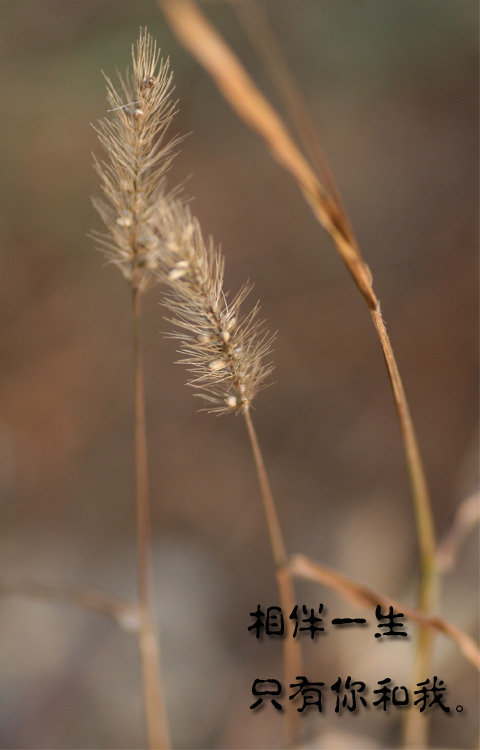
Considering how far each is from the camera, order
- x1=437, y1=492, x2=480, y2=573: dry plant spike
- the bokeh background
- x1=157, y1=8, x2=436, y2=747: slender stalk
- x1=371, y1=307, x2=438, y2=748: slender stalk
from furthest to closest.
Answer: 1. the bokeh background
2. x1=437, y1=492, x2=480, y2=573: dry plant spike
3. x1=371, y1=307, x2=438, y2=748: slender stalk
4. x1=157, y1=8, x2=436, y2=747: slender stalk

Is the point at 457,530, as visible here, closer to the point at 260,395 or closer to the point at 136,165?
the point at 136,165

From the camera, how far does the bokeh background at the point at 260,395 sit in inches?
51.3

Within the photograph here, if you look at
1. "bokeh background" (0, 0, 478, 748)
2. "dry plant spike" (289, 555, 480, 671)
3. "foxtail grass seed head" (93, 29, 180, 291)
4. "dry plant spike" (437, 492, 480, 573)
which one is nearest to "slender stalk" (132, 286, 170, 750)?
"foxtail grass seed head" (93, 29, 180, 291)

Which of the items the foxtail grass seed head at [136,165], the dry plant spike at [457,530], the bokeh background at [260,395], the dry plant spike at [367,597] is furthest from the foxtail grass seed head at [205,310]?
the bokeh background at [260,395]

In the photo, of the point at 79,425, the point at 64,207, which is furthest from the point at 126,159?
the point at 64,207

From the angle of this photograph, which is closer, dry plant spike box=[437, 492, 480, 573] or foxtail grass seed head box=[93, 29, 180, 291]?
foxtail grass seed head box=[93, 29, 180, 291]

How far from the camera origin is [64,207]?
5.93 ft

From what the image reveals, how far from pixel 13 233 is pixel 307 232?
33.8 inches

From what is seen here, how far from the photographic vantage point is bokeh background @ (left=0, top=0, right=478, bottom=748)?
1303 mm

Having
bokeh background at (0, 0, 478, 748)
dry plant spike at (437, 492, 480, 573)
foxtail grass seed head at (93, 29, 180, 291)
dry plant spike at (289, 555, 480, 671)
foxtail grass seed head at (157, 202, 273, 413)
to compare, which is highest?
bokeh background at (0, 0, 478, 748)

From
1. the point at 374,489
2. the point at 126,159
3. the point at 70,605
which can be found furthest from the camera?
the point at 374,489

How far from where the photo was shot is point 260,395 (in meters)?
1.62

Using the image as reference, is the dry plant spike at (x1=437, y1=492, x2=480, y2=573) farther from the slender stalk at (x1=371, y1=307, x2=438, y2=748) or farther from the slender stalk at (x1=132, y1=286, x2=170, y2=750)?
the slender stalk at (x1=132, y1=286, x2=170, y2=750)

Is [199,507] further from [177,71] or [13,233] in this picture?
[177,71]
